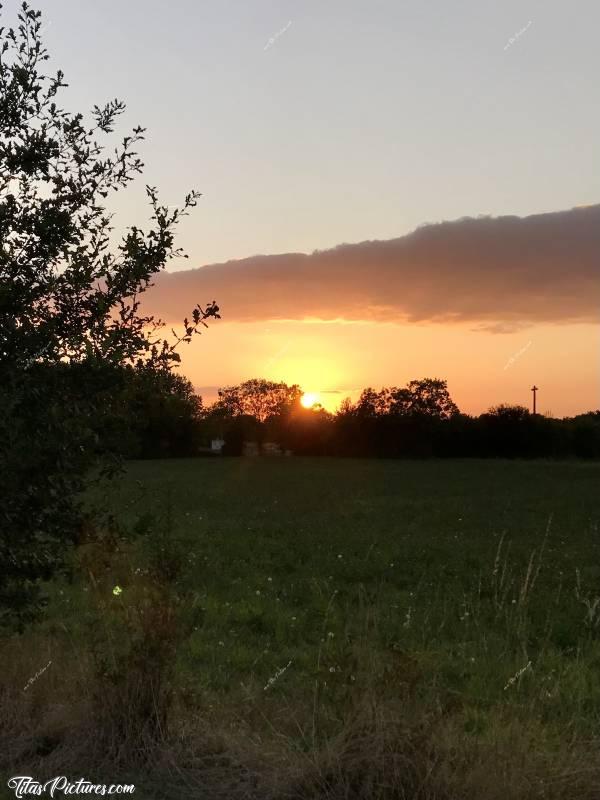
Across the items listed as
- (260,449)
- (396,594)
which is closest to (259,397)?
(260,449)

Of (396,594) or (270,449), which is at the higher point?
(270,449)

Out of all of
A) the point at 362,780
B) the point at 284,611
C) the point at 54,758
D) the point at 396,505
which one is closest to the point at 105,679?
the point at 54,758

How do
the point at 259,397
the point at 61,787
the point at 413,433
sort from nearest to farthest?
the point at 61,787, the point at 413,433, the point at 259,397

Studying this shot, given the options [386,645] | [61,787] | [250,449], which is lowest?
[386,645]

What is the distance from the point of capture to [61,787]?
14.3 ft

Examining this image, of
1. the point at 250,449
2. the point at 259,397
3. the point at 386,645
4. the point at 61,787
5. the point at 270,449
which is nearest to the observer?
the point at 61,787

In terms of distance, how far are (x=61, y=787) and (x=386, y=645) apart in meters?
4.26

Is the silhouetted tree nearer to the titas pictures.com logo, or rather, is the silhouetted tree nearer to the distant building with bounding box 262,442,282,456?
the distant building with bounding box 262,442,282,456

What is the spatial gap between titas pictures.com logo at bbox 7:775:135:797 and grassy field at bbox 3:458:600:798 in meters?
0.61

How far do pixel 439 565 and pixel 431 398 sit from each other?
9196 cm

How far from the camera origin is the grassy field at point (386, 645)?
409cm

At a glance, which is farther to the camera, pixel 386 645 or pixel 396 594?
pixel 396 594

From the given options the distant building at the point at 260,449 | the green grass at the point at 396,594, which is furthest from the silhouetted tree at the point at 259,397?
the green grass at the point at 396,594

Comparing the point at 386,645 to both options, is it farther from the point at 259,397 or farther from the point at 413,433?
the point at 259,397
